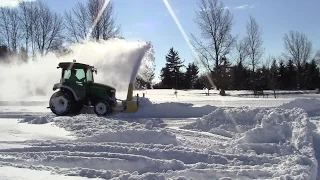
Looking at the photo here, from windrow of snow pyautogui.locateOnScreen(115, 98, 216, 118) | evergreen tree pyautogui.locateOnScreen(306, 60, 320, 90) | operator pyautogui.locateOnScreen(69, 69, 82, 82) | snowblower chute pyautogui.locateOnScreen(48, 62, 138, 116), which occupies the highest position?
evergreen tree pyautogui.locateOnScreen(306, 60, 320, 90)

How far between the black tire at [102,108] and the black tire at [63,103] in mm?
1178

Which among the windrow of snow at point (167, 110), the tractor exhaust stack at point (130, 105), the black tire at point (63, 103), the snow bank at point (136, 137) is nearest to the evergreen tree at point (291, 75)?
the windrow of snow at point (167, 110)

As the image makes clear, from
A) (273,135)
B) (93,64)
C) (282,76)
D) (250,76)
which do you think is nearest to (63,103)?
(93,64)

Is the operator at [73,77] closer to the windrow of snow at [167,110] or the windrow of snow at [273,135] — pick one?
the windrow of snow at [167,110]

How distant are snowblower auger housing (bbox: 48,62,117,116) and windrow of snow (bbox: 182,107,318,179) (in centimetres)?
500

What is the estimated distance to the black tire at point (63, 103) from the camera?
15328mm

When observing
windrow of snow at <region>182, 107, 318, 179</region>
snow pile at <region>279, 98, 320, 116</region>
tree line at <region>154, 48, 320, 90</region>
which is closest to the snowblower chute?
windrow of snow at <region>182, 107, 318, 179</region>

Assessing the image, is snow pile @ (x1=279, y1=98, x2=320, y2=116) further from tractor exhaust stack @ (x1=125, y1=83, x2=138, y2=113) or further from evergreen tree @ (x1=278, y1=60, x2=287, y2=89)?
evergreen tree @ (x1=278, y1=60, x2=287, y2=89)

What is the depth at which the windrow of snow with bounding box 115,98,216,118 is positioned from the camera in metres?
15.5

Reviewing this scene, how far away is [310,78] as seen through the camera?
6575 centimetres

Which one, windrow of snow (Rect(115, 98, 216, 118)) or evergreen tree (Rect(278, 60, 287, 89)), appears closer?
windrow of snow (Rect(115, 98, 216, 118))

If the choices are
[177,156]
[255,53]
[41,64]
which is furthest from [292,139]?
[255,53]

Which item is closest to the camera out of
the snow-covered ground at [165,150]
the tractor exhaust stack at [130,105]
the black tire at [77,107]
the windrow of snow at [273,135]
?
the snow-covered ground at [165,150]

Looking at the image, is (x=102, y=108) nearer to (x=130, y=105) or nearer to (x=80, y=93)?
(x=130, y=105)
